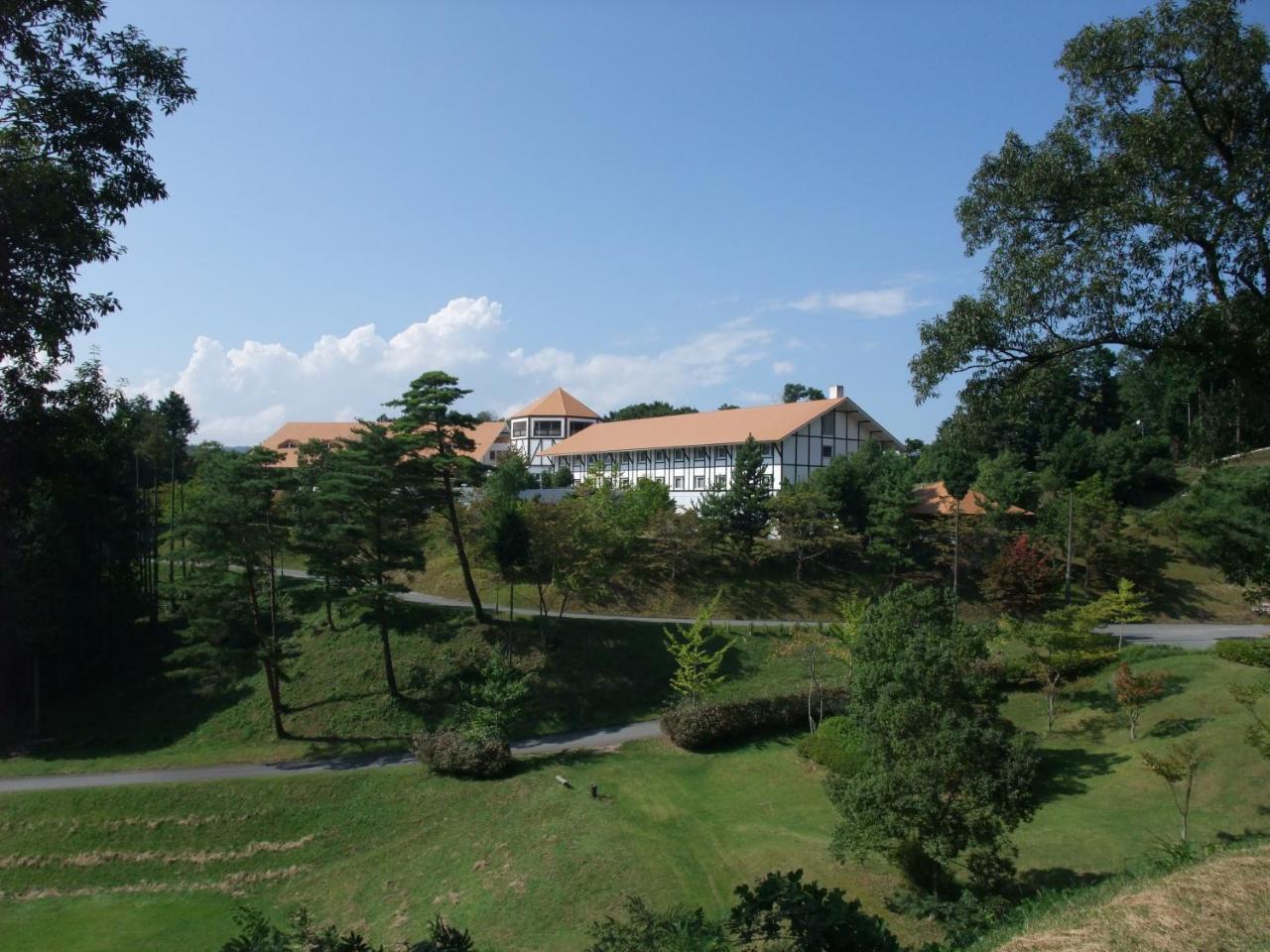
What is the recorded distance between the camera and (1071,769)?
1845 cm

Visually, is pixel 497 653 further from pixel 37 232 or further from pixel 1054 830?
pixel 37 232

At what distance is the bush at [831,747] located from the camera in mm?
18947

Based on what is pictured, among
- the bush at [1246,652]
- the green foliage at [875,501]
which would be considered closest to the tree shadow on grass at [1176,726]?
the bush at [1246,652]

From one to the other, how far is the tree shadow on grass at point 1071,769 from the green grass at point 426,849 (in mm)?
5124

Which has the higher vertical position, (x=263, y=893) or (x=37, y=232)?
(x=37, y=232)

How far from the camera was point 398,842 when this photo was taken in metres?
17.3

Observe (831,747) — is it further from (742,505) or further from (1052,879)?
→ (742,505)

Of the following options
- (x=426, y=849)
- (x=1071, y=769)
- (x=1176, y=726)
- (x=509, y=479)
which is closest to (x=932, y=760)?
(x=1071, y=769)

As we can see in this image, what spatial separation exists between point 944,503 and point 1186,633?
1094 cm

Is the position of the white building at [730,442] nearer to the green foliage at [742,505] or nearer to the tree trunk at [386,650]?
the green foliage at [742,505]

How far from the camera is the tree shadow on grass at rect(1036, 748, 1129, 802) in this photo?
17422mm

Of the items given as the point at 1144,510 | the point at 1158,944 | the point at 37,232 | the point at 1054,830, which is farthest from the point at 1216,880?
the point at 1144,510

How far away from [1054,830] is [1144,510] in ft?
118

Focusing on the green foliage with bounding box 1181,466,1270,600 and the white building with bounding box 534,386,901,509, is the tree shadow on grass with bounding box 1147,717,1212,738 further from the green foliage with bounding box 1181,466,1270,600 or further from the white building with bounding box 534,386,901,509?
the white building with bounding box 534,386,901,509
